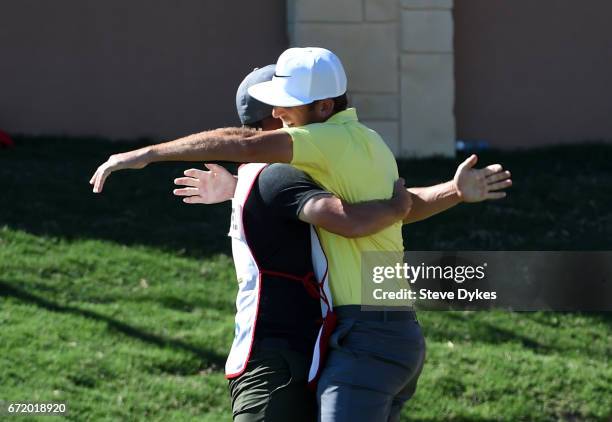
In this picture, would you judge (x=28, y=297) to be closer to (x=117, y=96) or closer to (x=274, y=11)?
(x=117, y=96)

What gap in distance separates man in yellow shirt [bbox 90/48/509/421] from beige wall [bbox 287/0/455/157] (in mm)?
6052

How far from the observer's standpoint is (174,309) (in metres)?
6.97

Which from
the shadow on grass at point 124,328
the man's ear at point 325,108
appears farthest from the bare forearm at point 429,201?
the shadow on grass at point 124,328

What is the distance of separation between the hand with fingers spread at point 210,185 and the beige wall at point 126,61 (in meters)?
6.16

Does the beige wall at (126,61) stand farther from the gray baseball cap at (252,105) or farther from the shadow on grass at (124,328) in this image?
the gray baseball cap at (252,105)

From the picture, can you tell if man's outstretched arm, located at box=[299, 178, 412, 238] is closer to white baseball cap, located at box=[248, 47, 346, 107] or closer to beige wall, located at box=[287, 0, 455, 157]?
white baseball cap, located at box=[248, 47, 346, 107]

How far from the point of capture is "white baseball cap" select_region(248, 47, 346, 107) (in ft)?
→ 11.5

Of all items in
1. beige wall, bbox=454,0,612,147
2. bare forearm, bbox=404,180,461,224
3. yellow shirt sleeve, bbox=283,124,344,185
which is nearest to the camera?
yellow shirt sleeve, bbox=283,124,344,185

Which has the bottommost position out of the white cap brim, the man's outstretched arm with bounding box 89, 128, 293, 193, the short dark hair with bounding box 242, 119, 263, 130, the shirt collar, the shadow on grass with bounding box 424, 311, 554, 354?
the shadow on grass with bounding box 424, 311, 554, 354

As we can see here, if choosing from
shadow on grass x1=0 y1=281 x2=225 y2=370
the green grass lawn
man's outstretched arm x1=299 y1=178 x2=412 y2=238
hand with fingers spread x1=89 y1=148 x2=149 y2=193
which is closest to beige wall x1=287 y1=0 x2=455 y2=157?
the green grass lawn

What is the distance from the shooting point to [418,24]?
31.8ft

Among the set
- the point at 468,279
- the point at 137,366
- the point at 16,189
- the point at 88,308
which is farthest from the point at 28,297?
the point at 468,279

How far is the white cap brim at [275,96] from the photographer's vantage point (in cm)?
349

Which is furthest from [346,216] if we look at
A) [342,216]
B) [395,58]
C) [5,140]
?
[5,140]
